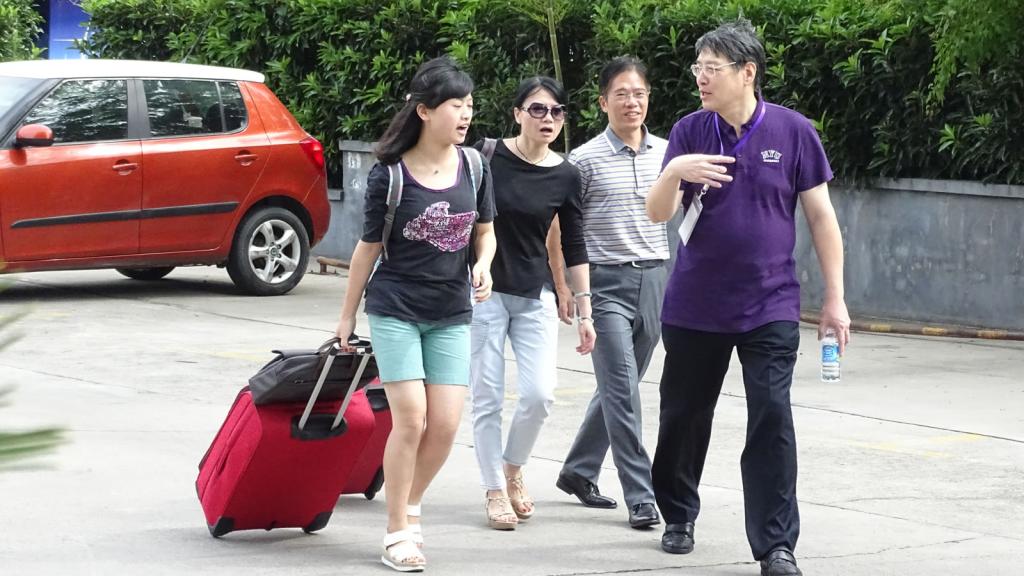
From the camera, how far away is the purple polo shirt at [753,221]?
208 inches

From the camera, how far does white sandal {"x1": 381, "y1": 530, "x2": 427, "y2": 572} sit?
5.26 meters

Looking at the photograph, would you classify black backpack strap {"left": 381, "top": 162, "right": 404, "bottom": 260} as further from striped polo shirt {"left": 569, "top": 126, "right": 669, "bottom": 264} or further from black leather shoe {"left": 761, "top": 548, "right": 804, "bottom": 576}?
black leather shoe {"left": 761, "top": 548, "right": 804, "bottom": 576}

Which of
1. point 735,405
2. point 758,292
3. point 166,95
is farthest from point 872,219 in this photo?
point 758,292

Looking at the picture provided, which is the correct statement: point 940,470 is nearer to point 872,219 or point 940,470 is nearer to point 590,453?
point 590,453

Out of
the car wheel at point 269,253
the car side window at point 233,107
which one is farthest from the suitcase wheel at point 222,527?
the car side window at point 233,107

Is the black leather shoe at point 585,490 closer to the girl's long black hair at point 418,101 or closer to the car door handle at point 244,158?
the girl's long black hair at point 418,101

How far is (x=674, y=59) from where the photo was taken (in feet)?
43.1

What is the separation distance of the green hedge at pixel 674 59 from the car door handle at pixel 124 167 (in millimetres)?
3433

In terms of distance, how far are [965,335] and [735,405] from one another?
3402 mm

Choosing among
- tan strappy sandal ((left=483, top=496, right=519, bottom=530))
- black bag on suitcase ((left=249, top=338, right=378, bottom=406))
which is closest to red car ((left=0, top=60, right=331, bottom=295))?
tan strappy sandal ((left=483, top=496, right=519, bottom=530))

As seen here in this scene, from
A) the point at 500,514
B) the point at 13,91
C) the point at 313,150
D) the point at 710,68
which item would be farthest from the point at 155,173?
the point at 710,68

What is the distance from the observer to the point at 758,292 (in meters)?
5.34

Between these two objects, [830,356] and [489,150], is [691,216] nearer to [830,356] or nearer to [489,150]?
[830,356]

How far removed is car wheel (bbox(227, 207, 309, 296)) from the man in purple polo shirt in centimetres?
806
